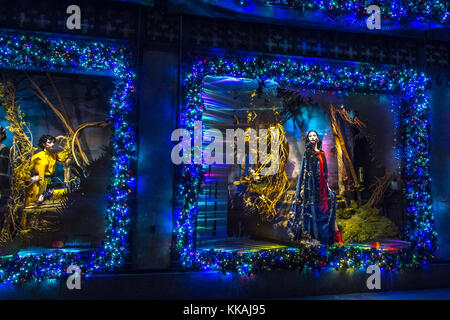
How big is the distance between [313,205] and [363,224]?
1.20m

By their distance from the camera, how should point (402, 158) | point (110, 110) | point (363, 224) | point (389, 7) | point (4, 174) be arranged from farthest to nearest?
1. point (402, 158)
2. point (363, 224)
3. point (389, 7)
4. point (110, 110)
5. point (4, 174)

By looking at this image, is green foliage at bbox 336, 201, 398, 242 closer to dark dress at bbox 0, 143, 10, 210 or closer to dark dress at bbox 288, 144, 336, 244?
dark dress at bbox 288, 144, 336, 244

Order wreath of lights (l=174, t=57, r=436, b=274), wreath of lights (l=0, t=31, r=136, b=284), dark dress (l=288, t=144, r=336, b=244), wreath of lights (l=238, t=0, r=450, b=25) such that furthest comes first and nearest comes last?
1. dark dress (l=288, t=144, r=336, b=244)
2. wreath of lights (l=238, t=0, r=450, b=25)
3. wreath of lights (l=174, t=57, r=436, b=274)
4. wreath of lights (l=0, t=31, r=136, b=284)

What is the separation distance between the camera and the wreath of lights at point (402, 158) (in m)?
5.79

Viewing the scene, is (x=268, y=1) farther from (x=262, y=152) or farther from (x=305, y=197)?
(x=305, y=197)

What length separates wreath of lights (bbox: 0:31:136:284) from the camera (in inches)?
213

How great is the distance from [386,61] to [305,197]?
11.1 ft

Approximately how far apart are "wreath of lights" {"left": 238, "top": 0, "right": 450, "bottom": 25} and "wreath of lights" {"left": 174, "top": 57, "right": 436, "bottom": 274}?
100cm

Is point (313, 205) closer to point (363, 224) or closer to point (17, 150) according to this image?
point (363, 224)

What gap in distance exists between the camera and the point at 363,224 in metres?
6.73

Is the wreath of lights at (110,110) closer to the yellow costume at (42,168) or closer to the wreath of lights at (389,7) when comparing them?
the yellow costume at (42,168)

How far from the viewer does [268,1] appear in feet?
19.9

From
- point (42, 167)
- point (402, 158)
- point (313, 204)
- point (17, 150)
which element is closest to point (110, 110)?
point (42, 167)

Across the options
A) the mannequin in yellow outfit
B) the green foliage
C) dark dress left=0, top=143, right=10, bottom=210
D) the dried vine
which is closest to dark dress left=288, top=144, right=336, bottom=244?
the green foliage
